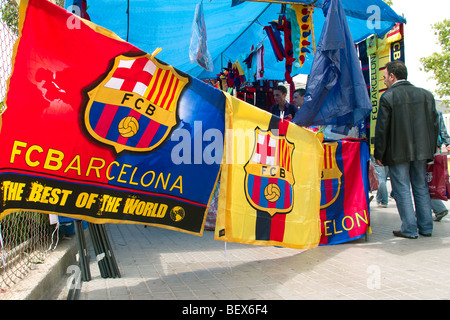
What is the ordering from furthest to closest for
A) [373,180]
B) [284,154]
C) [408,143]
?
1. [373,180]
2. [408,143]
3. [284,154]

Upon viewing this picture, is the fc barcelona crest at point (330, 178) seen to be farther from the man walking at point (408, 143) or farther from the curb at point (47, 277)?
the curb at point (47, 277)

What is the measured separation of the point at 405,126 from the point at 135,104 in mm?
3613

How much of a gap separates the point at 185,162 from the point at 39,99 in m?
1.20

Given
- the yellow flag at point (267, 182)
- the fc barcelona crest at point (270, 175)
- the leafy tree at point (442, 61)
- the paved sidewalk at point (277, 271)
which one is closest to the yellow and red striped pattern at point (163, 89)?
the yellow flag at point (267, 182)

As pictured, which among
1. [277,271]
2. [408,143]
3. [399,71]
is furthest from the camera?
[399,71]

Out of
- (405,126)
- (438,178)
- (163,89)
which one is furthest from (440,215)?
(163,89)

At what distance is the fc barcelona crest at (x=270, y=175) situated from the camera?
11.3ft

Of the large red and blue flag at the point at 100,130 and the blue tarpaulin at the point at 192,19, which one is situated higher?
the blue tarpaulin at the point at 192,19

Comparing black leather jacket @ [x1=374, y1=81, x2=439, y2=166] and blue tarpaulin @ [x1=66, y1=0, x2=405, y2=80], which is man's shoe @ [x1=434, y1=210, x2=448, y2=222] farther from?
blue tarpaulin @ [x1=66, y1=0, x2=405, y2=80]

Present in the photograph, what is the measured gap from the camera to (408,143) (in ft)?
15.9

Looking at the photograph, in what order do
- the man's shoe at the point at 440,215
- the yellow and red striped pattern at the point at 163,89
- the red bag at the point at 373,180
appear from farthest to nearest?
the red bag at the point at 373,180
the man's shoe at the point at 440,215
the yellow and red striped pattern at the point at 163,89

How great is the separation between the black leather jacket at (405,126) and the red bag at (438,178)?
0.63 m

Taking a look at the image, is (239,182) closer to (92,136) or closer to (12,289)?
(92,136)

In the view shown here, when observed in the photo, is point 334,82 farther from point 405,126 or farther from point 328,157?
point 405,126
